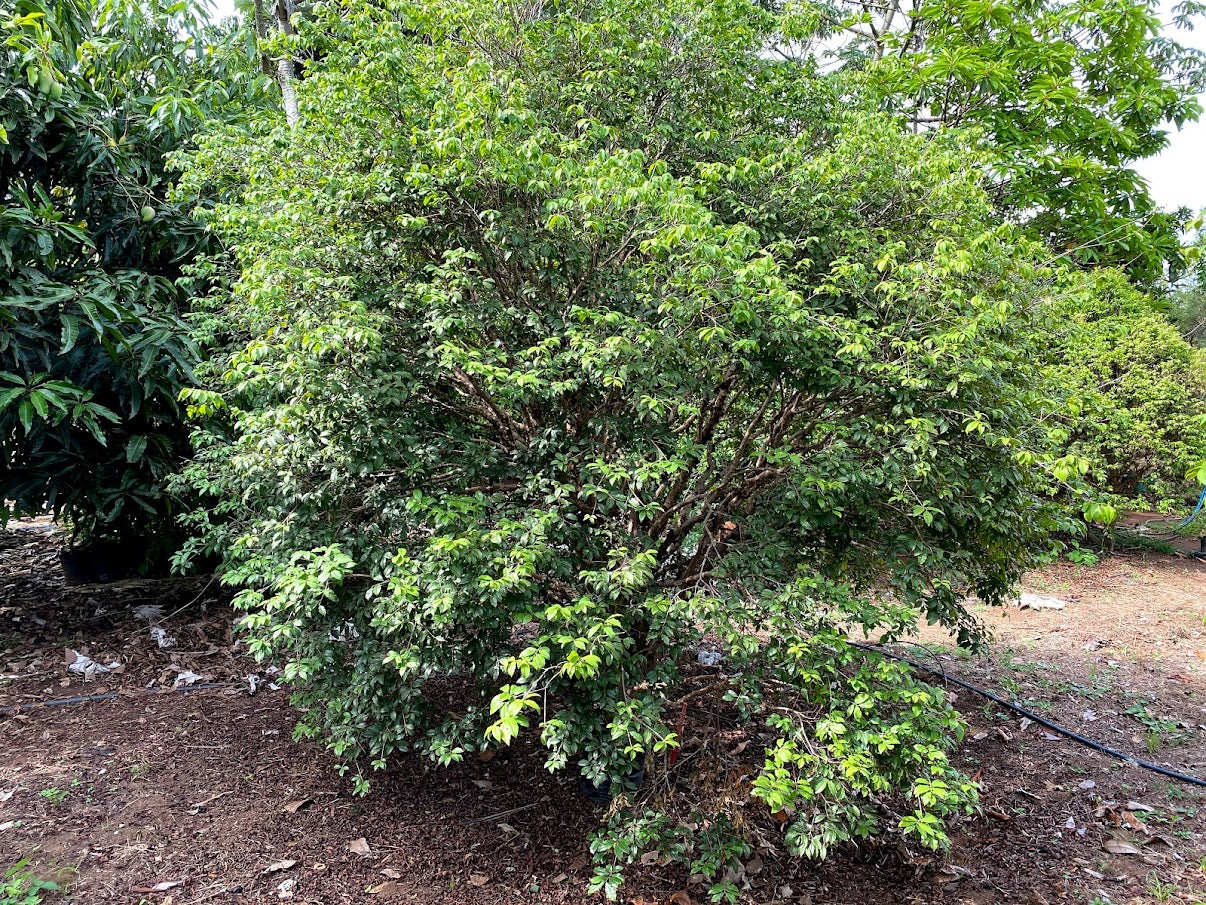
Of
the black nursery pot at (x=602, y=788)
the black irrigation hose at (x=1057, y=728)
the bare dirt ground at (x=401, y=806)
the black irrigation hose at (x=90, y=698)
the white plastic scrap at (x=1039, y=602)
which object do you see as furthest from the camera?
the white plastic scrap at (x=1039, y=602)

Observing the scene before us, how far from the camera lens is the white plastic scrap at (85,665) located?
4781 millimetres

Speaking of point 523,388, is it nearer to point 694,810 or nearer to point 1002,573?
point 694,810

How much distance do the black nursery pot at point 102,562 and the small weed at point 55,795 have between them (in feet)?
9.73

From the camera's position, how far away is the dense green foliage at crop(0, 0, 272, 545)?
429 centimetres

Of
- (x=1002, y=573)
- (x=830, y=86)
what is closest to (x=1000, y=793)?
(x=1002, y=573)

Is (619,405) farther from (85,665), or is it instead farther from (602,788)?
(85,665)

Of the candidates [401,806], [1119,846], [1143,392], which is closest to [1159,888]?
[1119,846]

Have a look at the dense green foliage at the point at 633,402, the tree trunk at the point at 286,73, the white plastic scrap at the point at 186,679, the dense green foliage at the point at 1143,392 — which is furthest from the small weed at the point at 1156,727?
the tree trunk at the point at 286,73

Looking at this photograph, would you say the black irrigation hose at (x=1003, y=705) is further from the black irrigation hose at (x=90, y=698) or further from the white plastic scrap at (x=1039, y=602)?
the white plastic scrap at (x=1039, y=602)

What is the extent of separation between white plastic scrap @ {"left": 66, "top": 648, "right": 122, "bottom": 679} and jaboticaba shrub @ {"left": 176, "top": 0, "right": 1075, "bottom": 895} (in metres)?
2.20

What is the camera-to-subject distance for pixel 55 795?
11.2 ft

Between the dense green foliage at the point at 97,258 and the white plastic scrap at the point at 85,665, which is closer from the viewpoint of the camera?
the dense green foliage at the point at 97,258

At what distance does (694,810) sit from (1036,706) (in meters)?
3.08

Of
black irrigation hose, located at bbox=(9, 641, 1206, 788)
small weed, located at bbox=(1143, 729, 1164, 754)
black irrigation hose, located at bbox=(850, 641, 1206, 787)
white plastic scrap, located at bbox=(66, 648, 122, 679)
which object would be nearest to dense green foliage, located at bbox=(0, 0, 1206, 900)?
black irrigation hose, located at bbox=(850, 641, 1206, 787)
